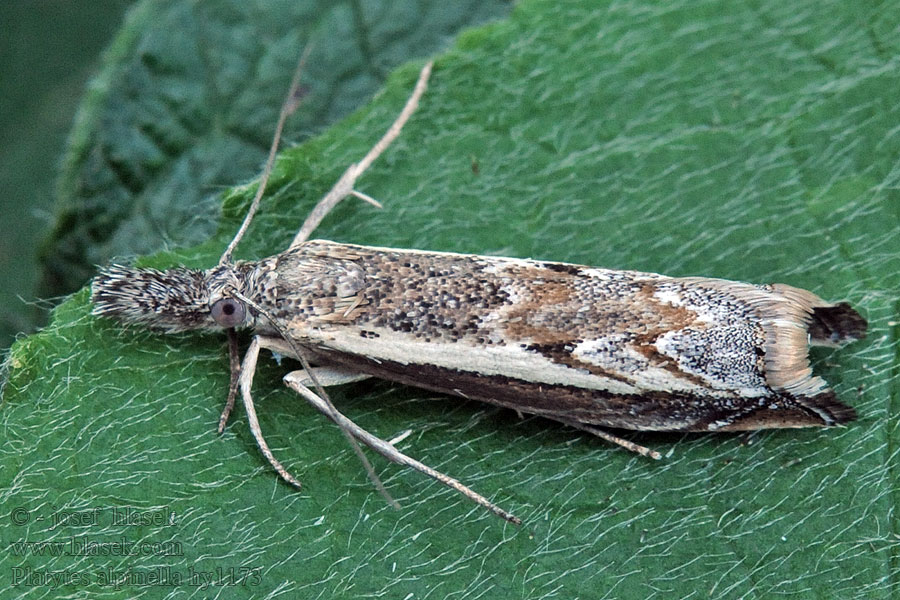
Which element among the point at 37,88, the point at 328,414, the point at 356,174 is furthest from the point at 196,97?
the point at 328,414

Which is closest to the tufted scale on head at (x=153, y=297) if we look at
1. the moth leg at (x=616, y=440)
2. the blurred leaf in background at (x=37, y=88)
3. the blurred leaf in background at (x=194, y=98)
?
the blurred leaf in background at (x=194, y=98)

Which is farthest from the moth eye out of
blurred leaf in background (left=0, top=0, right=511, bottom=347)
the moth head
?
blurred leaf in background (left=0, top=0, right=511, bottom=347)

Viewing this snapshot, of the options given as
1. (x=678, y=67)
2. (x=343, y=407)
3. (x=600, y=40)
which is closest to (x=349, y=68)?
(x=600, y=40)

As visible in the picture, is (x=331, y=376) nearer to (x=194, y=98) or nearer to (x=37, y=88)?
(x=194, y=98)

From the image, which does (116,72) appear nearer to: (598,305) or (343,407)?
(343,407)

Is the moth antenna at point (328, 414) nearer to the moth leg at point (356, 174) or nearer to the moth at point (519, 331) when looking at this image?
the moth at point (519, 331)
